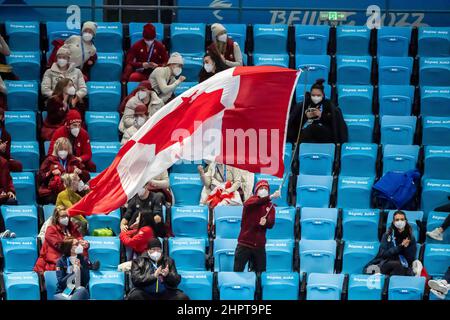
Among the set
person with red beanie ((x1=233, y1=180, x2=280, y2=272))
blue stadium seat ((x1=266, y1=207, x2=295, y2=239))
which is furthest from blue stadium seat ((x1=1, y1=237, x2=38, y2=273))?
blue stadium seat ((x1=266, y1=207, x2=295, y2=239))

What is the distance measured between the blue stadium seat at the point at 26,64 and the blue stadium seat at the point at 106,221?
3.04m

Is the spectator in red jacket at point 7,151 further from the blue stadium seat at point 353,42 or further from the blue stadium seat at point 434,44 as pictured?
the blue stadium seat at point 434,44

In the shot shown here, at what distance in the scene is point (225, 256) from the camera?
18.7 meters

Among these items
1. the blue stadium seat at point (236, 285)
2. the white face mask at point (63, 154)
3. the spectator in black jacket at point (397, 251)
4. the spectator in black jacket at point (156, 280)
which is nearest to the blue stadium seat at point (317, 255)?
the spectator in black jacket at point (397, 251)

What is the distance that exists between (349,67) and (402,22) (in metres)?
2.21

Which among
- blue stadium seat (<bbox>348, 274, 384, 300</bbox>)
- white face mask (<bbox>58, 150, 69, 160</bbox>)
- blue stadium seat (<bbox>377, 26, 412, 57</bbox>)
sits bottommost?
blue stadium seat (<bbox>348, 274, 384, 300</bbox>)

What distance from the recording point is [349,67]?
69.9 feet

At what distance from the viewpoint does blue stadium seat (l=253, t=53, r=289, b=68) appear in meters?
21.2

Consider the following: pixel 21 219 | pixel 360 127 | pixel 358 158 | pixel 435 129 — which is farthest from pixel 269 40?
pixel 21 219

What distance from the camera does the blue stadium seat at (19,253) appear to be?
61.1ft

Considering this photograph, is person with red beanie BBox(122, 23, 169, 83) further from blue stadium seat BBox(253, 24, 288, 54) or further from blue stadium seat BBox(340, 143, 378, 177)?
blue stadium seat BBox(340, 143, 378, 177)

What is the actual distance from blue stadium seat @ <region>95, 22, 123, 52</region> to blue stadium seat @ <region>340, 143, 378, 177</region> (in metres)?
3.66

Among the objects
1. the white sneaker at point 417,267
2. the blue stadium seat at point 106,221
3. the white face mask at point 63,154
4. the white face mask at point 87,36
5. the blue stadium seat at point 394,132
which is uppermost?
the white face mask at point 87,36
